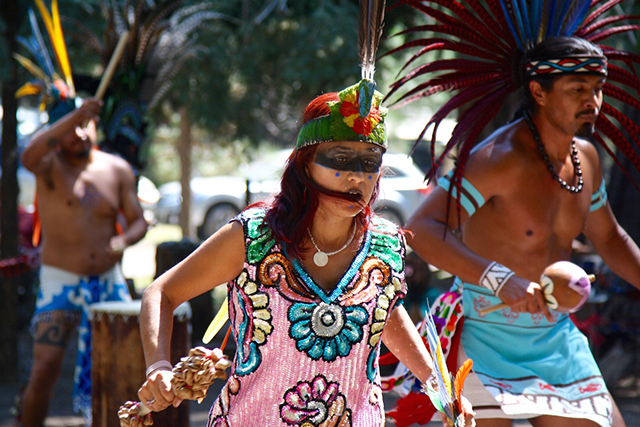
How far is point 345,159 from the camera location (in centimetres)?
228

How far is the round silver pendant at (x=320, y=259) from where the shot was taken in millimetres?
2309

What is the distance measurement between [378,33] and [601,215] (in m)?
1.46

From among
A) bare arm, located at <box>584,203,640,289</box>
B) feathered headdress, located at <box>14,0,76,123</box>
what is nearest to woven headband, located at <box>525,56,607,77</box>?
bare arm, located at <box>584,203,640,289</box>

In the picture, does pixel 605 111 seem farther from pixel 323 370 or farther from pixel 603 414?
pixel 323 370

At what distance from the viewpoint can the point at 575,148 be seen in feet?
10.7

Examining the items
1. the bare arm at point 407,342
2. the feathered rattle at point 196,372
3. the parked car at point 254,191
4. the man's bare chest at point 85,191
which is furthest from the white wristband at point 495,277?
the parked car at point 254,191

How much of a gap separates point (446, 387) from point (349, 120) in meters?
0.82

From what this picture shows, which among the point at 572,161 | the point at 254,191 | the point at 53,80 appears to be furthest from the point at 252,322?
the point at 254,191

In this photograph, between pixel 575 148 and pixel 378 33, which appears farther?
pixel 575 148

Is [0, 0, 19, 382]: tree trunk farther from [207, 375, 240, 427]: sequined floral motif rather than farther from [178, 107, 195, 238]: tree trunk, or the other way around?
[178, 107, 195, 238]: tree trunk

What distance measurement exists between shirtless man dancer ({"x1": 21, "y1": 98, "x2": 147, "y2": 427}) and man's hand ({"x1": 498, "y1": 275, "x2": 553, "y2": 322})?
9.71 feet

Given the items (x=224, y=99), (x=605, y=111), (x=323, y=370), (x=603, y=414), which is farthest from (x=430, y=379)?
(x=224, y=99)

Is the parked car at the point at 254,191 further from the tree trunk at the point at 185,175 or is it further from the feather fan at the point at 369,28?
the feather fan at the point at 369,28

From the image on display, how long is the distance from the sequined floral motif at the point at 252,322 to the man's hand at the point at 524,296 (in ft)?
2.69
